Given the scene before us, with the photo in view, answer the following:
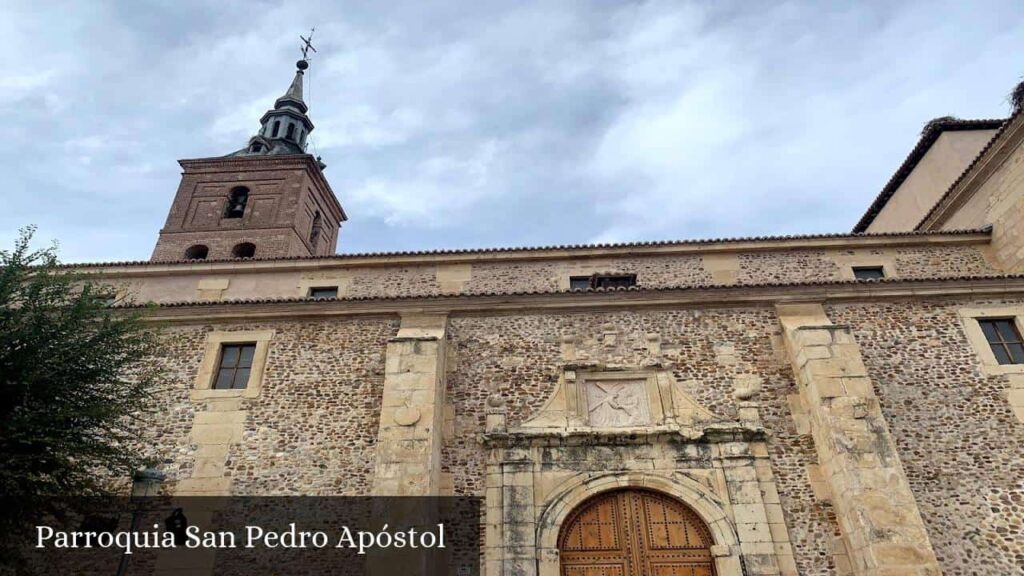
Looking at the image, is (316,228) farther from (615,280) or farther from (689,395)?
(689,395)

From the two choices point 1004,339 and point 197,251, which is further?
point 197,251

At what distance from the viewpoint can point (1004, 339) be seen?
36.4ft

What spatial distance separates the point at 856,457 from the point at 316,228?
20380mm

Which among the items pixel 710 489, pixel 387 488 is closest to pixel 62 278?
pixel 387 488

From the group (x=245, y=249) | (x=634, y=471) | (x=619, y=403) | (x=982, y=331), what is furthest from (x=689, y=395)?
(x=245, y=249)

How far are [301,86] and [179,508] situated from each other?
77.0 ft

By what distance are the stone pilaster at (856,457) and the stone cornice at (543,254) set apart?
11.4 ft

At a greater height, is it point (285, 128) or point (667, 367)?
point (285, 128)

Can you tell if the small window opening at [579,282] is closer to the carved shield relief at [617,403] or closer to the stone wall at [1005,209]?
the carved shield relief at [617,403]

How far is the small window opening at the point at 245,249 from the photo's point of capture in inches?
815

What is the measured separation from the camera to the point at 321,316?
1202 centimetres

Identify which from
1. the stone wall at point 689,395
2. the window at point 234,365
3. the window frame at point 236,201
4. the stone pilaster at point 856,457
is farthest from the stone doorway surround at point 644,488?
the window frame at point 236,201

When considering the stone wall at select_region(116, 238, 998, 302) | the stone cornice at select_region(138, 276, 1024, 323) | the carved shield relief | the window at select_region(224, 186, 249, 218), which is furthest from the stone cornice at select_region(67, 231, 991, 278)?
the window at select_region(224, 186, 249, 218)

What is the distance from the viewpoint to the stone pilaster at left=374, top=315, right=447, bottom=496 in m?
9.53
